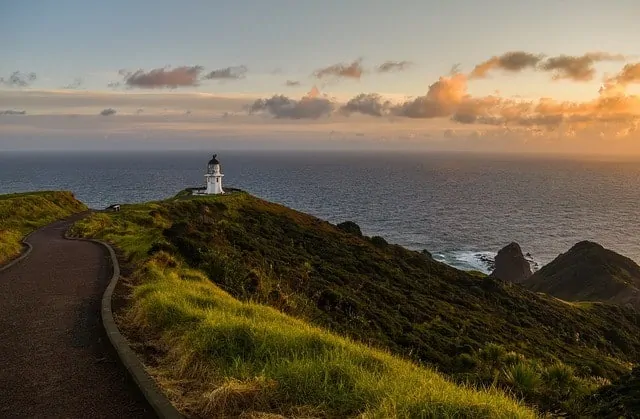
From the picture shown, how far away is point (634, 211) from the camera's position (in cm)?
12638

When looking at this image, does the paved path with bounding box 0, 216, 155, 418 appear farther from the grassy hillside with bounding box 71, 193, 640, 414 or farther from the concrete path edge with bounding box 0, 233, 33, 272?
the grassy hillside with bounding box 71, 193, 640, 414

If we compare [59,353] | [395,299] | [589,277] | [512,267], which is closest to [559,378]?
[59,353]

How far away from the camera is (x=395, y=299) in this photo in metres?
28.0

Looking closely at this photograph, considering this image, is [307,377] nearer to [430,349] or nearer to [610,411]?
[610,411]

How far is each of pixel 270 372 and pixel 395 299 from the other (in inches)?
864

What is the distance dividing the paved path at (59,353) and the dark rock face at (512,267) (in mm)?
59766

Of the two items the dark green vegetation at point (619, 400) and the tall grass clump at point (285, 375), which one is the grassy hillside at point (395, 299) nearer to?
the dark green vegetation at point (619, 400)

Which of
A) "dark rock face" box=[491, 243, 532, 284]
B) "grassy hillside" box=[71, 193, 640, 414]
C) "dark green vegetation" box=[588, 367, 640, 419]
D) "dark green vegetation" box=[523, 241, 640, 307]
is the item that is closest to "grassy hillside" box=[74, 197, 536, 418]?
"dark green vegetation" box=[588, 367, 640, 419]

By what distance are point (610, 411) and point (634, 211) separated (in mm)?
141068

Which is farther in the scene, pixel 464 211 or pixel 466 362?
pixel 464 211

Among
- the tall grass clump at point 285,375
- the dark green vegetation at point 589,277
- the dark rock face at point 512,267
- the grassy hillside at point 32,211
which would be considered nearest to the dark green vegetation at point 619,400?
the tall grass clump at point 285,375

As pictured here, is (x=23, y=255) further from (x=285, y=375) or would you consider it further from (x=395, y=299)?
(x=285, y=375)

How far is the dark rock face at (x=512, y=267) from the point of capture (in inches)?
2625

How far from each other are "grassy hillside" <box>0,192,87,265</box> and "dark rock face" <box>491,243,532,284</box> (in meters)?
52.7
